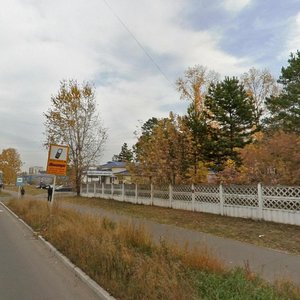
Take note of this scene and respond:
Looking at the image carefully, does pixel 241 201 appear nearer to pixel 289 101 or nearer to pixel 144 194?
pixel 144 194

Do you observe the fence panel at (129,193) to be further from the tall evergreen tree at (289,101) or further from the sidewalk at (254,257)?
the sidewalk at (254,257)

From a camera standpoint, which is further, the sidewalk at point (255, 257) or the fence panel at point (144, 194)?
the fence panel at point (144, 194)

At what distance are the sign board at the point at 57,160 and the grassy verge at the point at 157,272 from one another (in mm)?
6421

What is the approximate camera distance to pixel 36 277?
6934mm

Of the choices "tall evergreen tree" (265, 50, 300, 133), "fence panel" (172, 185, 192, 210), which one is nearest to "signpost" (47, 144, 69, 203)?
"fence panel" (172, 185, 192, 210)

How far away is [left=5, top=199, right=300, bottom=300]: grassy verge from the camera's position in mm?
4793

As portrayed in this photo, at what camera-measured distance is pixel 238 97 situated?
83.3ft

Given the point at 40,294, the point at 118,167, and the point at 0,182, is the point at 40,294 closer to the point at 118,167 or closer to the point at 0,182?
the point at 0,182

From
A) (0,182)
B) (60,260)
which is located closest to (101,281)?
(60,260)

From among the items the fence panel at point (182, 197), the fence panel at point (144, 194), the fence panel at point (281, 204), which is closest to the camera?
the fence panel at point (281, 204)

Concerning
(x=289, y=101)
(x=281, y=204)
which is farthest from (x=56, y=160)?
(x=289, y=101)

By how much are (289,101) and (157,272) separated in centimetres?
2497

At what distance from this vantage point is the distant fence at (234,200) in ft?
43.2

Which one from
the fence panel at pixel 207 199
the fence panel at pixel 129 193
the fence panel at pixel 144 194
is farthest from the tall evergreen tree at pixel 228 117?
the fence panel at pixel 207 199
